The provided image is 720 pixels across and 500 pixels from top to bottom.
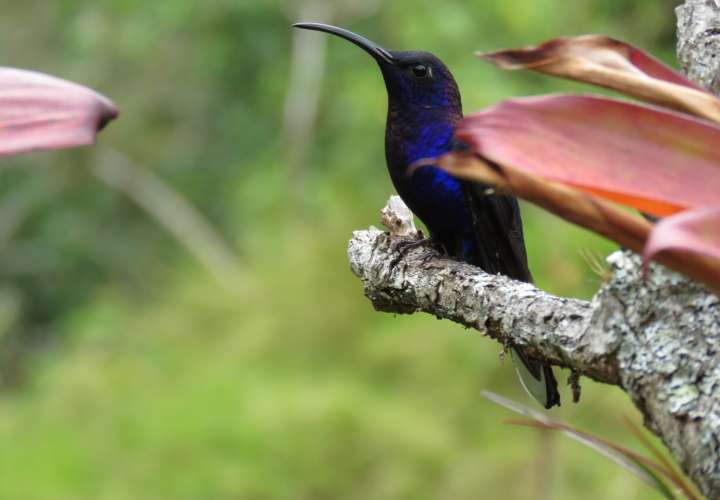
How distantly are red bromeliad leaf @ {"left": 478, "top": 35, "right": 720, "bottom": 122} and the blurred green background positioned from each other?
0.49 meters

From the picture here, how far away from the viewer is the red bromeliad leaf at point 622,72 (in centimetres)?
86

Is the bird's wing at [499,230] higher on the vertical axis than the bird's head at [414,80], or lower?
lower

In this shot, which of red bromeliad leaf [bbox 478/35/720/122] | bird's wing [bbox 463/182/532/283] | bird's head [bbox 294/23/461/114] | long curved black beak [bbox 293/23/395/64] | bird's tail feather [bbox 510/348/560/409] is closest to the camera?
red bromeliad leaf [bbox 478/35/720/122]

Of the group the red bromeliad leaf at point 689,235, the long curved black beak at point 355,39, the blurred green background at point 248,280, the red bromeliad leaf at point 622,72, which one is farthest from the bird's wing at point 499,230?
the red bromeliad leaf at point 689,235

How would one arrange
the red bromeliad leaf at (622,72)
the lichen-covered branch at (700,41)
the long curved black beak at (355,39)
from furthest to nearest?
the long curved black beak at (355,39) < the lichen-covered branch at (700,41) < the red bromeliad leaf at (622,72)

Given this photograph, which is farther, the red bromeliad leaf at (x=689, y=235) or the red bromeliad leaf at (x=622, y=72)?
the red bromeliad leaf at (x=622, y=72)

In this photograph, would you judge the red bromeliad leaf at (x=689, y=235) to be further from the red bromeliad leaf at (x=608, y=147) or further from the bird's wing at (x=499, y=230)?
the bird's wing at (x=499, y=230)

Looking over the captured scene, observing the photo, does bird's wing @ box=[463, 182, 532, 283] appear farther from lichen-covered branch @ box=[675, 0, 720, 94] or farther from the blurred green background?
lichen-covered branch @ box=[675, 0, 720, 94]

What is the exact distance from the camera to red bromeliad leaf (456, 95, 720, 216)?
750 mm

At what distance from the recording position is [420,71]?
8.14 feet

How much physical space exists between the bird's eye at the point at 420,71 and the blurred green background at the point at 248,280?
1.97 feet

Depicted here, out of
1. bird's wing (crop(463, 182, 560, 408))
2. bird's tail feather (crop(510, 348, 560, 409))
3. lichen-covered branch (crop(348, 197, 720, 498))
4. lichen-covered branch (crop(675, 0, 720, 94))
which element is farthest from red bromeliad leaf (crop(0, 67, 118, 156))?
bird's wing (crop(463, 182, 560, 408))

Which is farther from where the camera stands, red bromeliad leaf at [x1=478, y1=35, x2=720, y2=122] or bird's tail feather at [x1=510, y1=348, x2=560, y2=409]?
bird's tail feather at [x1=510, y1=348, x2=560, y2=409]

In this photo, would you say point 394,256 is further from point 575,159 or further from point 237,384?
point 237,384
